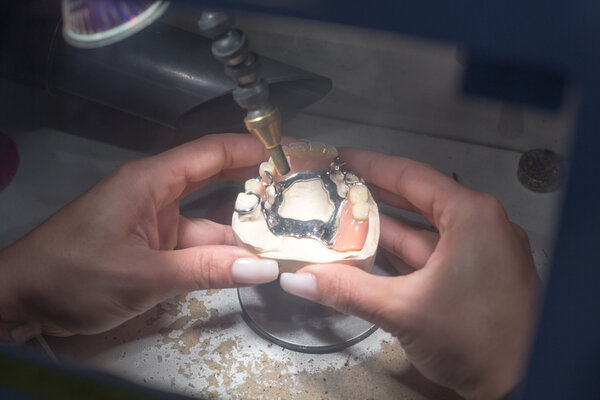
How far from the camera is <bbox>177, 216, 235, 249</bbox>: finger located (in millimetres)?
1117

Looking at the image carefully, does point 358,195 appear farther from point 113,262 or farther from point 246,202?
point 113,262

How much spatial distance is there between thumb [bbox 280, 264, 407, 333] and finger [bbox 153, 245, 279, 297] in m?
0.05

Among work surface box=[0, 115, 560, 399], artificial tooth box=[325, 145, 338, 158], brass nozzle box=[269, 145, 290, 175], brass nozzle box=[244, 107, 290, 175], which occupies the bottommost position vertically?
work surface box=[0, 115, 560, 399]

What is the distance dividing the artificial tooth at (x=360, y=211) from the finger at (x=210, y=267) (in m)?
0.16

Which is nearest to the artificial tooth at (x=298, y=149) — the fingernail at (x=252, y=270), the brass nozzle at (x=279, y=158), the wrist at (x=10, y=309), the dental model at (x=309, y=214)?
the dental model at (x=309, y=214)

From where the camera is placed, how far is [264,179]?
3.23 ft

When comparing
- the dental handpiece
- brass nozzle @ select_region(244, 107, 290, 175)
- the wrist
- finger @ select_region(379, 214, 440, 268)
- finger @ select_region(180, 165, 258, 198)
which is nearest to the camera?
the dental handpiece

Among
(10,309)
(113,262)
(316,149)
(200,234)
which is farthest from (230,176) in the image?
(10,309)

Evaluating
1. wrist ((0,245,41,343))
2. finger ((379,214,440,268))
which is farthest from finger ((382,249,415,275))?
wrist ((0,245,41,343))

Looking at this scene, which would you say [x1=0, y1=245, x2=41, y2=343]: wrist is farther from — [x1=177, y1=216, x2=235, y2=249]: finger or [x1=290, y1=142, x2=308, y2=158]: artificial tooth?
[x1=290, y1=142, x2=308, y2=158]: artificial tooth

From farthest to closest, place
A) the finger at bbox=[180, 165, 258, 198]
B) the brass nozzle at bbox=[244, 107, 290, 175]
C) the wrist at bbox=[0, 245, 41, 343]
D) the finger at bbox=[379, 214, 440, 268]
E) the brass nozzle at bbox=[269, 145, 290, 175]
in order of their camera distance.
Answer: the finger at bbox=[180, 165, 258, 198] < the finger at bbox=[379, 214, 440, 268] < the wrist at bbox=[0, 245, 41, 343] < the brass nozzle at bbox=[269, 145, 290, 175] < the brass nozzle at bbox=[244, 107, 290, 175]

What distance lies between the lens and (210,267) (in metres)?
0.88

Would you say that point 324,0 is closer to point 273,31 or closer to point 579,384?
point 579,384

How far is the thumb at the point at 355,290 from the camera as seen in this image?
32.1 inches
